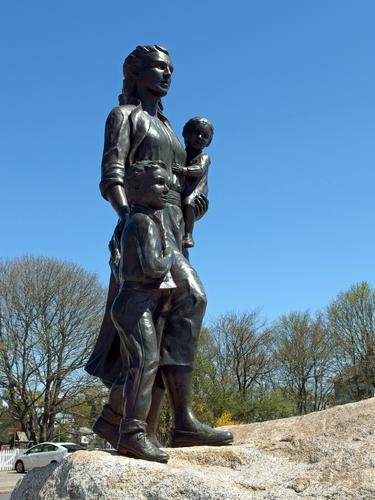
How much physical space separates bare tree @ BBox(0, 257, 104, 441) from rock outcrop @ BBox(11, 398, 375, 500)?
26376 millimetres

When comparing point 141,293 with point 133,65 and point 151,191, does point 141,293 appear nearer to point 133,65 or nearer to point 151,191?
point 151,191

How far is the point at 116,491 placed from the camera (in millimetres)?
3186

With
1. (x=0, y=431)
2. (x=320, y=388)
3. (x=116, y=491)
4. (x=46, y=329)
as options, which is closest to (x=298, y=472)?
(x=116, y=491)

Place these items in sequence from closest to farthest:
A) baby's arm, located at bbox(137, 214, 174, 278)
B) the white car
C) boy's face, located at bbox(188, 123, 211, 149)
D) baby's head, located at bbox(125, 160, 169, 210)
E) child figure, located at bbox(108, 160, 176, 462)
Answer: child figure, located at bbox(108, 160, 176, 462), baby's arm, located at bbox(137, 214, 174, 278), baby's head, located at bbox(125, 160, 169, 210), boy's face, located at bbox(188, 123, 211, 149), the white car

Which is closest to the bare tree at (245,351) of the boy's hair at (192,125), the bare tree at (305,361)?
the bare tree at (305,361)

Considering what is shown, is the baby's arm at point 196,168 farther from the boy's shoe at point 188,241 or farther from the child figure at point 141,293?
the child figure at point 141,293

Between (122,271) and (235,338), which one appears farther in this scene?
(235,338)

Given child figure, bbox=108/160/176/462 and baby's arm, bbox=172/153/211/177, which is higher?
baby's arm, bbox=172/153/211/177

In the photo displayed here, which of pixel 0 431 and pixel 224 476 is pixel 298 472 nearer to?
pixel 224 476

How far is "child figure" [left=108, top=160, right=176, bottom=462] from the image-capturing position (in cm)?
384

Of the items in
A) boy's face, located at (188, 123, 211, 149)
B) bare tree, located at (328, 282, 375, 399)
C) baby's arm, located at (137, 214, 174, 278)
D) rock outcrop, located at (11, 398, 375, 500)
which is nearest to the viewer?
rock outcrop, located at (11, 398, 375, 500)

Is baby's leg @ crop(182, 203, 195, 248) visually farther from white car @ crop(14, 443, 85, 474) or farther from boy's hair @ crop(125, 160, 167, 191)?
white car @ crop(14, 443, 85, 474)

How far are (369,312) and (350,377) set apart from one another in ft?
12.3

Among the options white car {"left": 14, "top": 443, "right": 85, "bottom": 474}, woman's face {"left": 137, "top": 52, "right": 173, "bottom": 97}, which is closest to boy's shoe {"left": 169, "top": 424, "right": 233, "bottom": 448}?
woman's face {"left": 137, "top": 52, "right": 173, "bottom": 97}
